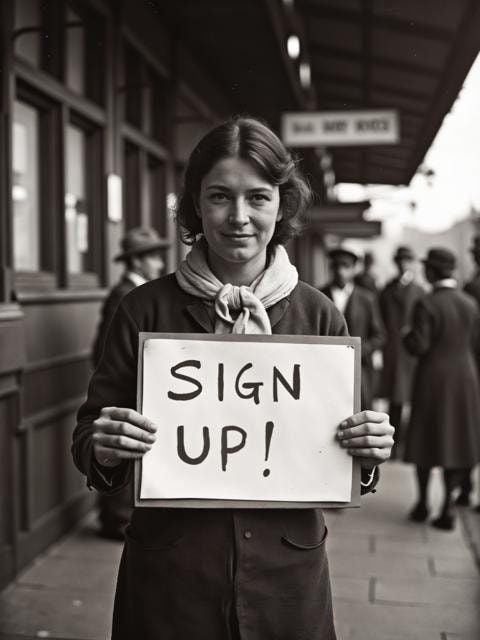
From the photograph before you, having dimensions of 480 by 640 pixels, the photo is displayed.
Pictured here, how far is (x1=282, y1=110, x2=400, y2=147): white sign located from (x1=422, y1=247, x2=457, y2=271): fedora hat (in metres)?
2.41

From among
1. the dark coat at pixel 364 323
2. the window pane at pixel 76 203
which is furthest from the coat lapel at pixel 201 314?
the dark coat at pixel 364 323

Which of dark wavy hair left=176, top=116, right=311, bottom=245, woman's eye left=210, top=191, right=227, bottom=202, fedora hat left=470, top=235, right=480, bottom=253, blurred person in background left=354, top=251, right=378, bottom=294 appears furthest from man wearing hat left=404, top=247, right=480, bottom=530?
blurred person in background left=354, top=251, right=378, bottom=294

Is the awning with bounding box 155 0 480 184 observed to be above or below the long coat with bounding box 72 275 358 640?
above

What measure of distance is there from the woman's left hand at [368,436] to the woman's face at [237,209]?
441 millimetres

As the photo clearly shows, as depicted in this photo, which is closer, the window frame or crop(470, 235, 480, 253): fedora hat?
the window frame

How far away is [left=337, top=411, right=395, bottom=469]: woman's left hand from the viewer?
1.76m

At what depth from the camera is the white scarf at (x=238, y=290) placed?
6.02 feet

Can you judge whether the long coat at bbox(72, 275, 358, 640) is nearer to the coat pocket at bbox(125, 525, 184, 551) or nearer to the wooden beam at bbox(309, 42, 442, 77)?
the coat pocket at bbox(125, 525, 184, 551)

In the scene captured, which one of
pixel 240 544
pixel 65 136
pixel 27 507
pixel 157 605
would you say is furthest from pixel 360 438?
pixel 65 136

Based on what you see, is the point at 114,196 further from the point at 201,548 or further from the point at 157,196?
the point at 201,548

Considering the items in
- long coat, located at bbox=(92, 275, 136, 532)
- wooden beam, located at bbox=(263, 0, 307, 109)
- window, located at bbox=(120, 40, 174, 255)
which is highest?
wooden beam, located at bbox=(263, 0, 307, 109)

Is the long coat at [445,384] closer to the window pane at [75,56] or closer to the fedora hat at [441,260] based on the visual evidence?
the fedora hat at [441,260]

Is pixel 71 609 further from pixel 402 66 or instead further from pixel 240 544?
pixel 402 66

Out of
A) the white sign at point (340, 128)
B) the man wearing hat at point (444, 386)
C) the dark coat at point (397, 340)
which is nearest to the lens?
the man wearing hat at point (444, 386)
